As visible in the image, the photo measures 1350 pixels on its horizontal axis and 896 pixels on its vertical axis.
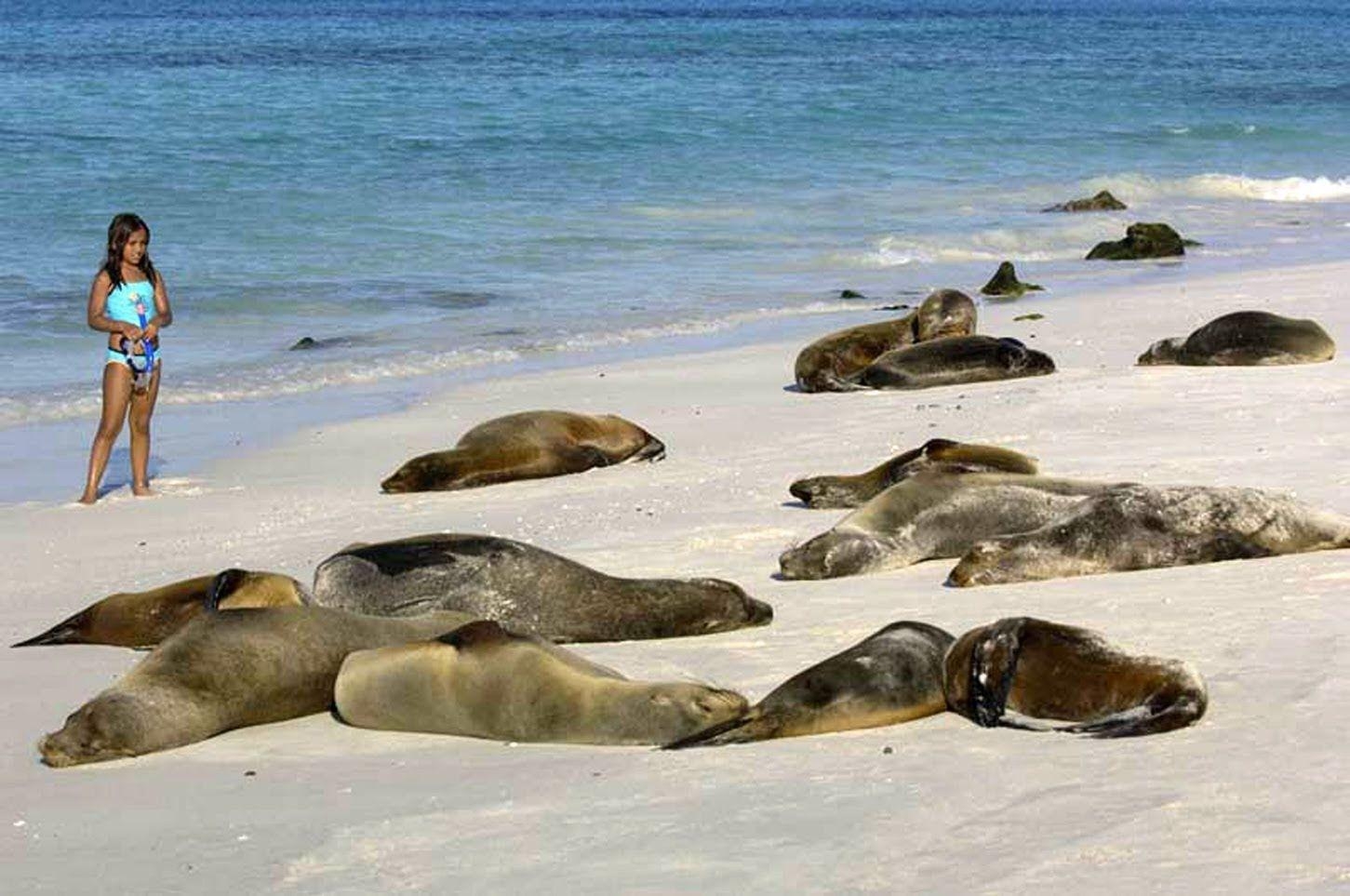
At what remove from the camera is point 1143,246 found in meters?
18.7

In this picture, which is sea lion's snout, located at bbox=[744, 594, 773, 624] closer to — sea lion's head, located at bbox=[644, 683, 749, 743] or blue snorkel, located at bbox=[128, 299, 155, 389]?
sea lion's head, located at bbox=[644, 683, 749, 743]

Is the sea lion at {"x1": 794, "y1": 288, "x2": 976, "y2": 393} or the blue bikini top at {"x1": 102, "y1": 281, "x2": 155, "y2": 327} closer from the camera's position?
the blue bikini top at {"x1": 102, "y1": 281, "x2": 155, "y2": 327}

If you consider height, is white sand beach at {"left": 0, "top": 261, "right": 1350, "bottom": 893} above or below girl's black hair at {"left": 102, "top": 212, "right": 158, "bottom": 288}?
below

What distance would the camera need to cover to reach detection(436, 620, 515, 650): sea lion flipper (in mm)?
5523

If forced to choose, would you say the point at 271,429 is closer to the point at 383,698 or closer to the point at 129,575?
the point at 129,575

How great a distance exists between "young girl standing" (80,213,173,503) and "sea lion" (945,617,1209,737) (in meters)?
5.43

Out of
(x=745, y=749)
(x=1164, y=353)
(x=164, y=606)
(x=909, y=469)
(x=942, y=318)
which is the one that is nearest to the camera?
(x=745, y=749)

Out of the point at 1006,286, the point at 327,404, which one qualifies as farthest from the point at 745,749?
the point at 1006,286

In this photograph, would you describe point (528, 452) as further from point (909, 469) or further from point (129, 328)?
point (909, 469)

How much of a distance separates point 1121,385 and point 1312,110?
3083 cm

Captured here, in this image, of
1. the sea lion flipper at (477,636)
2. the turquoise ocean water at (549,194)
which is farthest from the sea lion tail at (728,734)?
the turquoise ocean water at (549,194)

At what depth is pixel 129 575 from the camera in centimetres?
784

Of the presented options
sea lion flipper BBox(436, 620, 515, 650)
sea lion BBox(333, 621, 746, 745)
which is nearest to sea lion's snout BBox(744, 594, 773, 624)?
sea lion BBox(333, 621, 746, 745)

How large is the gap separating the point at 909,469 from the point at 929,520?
79cm
